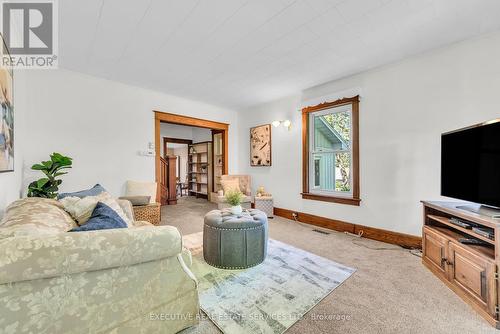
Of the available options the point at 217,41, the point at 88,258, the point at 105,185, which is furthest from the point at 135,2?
the point at 105,185

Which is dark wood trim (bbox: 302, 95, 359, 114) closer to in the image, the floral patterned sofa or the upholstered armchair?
the upholstered armchair

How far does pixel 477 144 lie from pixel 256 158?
3.76 meters

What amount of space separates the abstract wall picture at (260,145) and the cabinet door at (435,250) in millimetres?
3059

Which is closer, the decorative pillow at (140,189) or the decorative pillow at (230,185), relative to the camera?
the decorative pillow at (140,189)

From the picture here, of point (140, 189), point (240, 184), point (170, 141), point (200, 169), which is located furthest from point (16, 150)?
point (200, 169)

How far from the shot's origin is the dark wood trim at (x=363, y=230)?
288 cm

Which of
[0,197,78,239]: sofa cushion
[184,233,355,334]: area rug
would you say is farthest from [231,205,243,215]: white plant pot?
[0,197,78,239]: sofa cushion

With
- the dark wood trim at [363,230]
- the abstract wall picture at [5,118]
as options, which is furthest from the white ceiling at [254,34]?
the dark wood trim at [363,230]

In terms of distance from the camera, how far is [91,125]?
347 cm

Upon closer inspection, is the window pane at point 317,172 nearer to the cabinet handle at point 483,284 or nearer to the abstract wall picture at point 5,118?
the cabinet handle at point 483,284

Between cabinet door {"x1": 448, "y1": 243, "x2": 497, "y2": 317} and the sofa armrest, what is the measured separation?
7.48ft

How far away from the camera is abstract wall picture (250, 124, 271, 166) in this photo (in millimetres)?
4886

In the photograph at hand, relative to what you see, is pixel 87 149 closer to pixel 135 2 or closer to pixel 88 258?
pixel 135 2

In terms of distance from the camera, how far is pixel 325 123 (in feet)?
13.4
